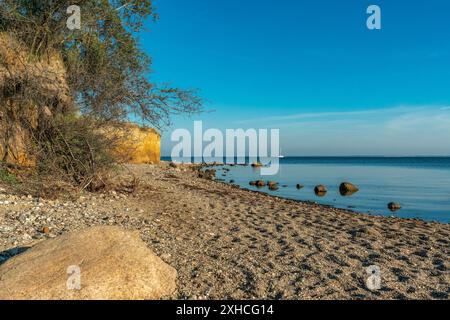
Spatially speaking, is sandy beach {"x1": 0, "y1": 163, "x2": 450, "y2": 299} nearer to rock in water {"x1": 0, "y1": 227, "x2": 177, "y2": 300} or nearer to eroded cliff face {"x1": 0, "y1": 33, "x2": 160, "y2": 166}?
rock in water {"x1": 0, "y1": 227, "x2": 177, "y2": 300}

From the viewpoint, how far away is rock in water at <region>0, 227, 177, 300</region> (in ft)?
12.4

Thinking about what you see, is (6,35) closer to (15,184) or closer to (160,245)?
(15,184)

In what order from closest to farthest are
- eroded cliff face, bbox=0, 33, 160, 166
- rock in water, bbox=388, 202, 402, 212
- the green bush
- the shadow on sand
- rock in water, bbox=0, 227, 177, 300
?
rock in water, bbox=0, 227, 177, 300 → the shadow on sand → the green bush → eroded cliff face, bbox=0, 33, 160, 166 → rock in water, bbox=388, 202, 402, 212

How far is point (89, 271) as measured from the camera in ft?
13.1

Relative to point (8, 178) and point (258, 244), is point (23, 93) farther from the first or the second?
point (258, 244)

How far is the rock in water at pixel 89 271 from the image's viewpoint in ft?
12.4

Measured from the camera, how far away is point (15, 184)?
33.3 ft

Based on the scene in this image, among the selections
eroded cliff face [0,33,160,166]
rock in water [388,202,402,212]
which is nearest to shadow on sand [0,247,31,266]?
eroded cliff face [0,33,160,166]

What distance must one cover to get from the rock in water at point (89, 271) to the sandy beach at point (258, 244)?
0.48m

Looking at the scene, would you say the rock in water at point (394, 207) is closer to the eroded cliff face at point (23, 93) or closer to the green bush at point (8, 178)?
the eroded cliff face at point (23, 93)

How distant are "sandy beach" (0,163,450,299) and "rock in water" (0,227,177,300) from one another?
1.58 ft

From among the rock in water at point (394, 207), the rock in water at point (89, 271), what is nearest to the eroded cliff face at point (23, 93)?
the rock in water at point (89, 271)
